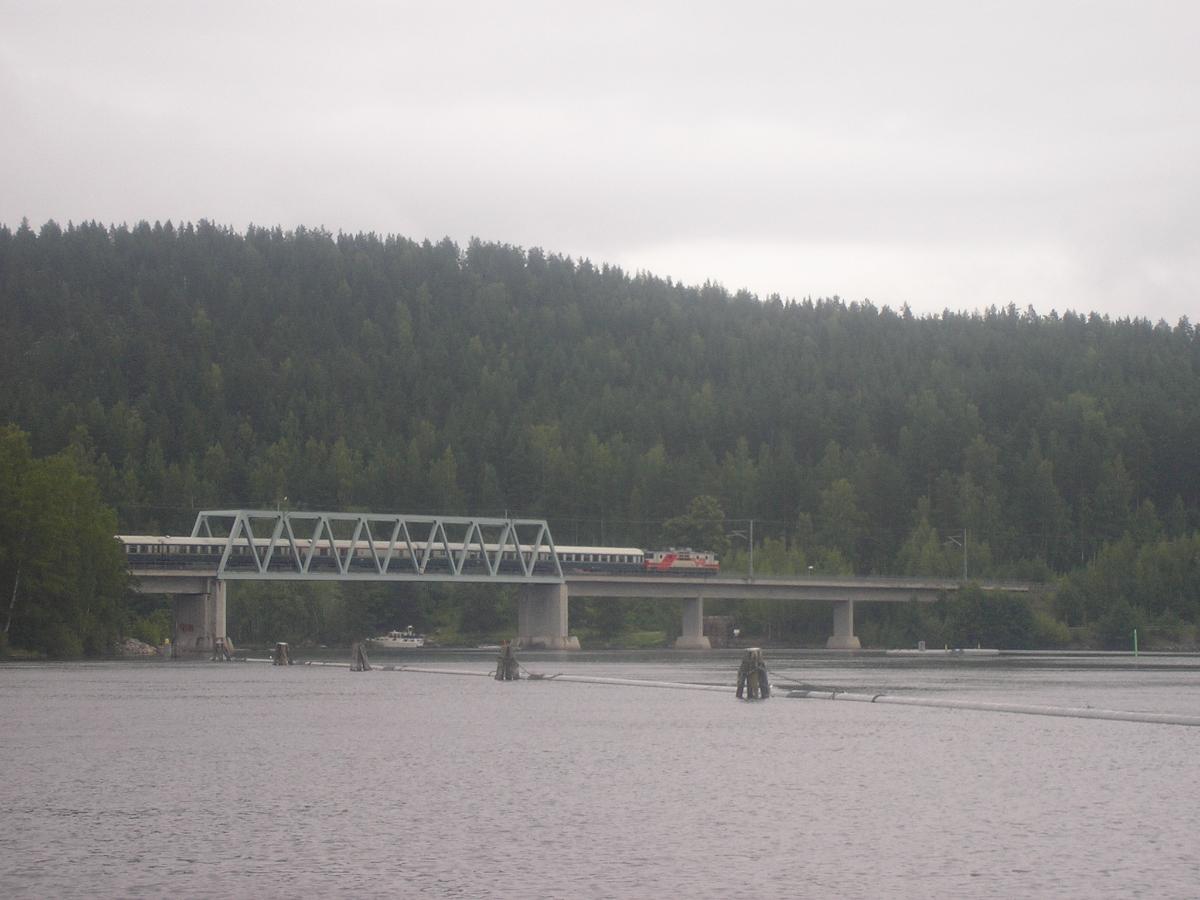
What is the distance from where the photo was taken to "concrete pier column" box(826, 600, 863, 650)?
171250 mm

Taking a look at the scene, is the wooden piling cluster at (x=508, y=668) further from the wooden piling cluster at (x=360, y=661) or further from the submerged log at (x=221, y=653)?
the submerged log at (x=221, y=653)

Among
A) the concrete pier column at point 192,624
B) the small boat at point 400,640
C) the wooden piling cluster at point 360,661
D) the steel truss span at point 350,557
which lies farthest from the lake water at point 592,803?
the small boat at point 400,640

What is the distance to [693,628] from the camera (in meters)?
170

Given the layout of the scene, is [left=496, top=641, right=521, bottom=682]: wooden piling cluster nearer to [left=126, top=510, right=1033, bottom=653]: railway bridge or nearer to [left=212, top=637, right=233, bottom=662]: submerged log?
[left=212, top=637, right=233, bottom=662]: submerged log

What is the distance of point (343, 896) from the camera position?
61.1ft

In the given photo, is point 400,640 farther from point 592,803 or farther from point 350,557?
point 592,803

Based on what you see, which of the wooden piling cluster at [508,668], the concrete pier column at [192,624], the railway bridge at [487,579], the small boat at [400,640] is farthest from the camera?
the small boat at [400,640]

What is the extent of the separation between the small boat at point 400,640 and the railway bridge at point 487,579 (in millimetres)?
8897

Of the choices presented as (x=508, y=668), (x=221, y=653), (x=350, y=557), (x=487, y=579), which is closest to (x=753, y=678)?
(x=508, y=668)

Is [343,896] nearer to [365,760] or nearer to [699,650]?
[365,760]

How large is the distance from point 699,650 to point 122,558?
6498 centimetres

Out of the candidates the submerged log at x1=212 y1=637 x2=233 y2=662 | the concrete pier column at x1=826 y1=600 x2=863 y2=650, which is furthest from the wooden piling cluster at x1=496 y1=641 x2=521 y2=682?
the concrete pier column at x1=826 y1=600 x2=863 y2=650

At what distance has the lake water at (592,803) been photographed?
64.3 ft

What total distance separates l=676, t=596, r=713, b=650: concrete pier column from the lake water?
11632 cm
